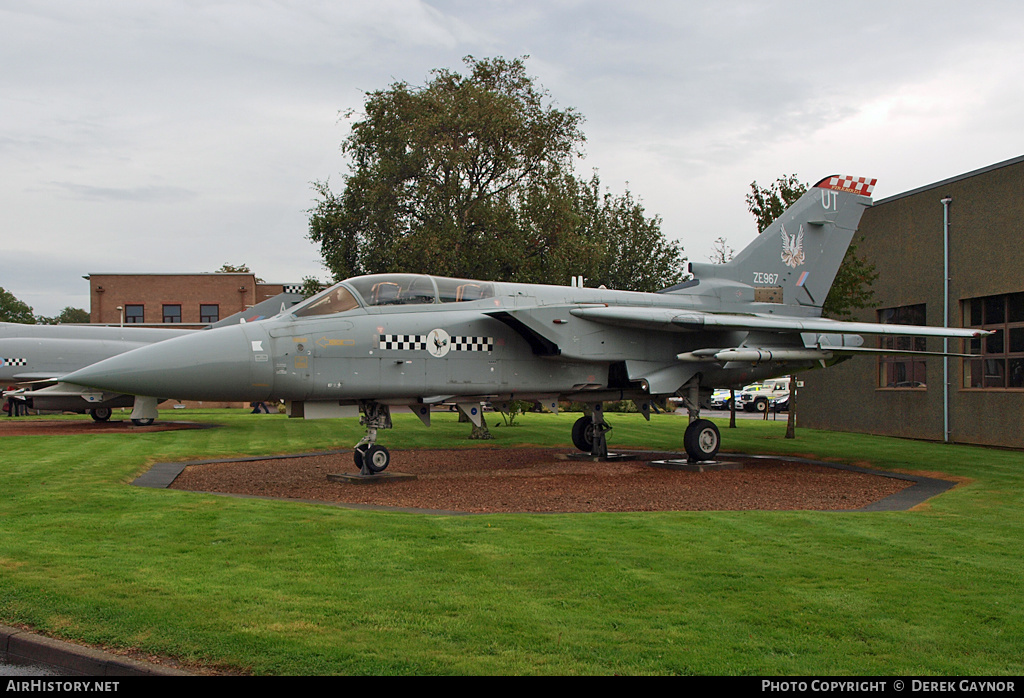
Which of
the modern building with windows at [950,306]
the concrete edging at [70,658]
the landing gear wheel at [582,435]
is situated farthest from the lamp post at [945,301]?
the concrete edging at [70,658]

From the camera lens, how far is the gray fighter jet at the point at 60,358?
2527cm

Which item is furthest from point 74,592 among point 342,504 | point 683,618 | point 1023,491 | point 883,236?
point 883,236

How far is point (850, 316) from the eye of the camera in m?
22.8

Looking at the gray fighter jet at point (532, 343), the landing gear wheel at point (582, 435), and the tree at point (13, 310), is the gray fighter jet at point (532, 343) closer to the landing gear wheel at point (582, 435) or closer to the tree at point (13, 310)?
the landing gear wheel at point (582, 435)

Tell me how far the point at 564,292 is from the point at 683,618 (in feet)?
32.1

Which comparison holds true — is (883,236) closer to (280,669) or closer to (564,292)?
(564,292)

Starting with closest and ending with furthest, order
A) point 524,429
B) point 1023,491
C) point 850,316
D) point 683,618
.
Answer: point 683,618 < point 1023,491 < point 850,316 < point 524,429

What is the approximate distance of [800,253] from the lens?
670 inches

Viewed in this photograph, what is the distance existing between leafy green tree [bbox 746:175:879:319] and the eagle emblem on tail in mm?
4050

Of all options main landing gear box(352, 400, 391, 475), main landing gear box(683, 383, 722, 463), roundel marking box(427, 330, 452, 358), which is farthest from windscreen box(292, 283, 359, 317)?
main landing gear box(683, 383, 722, 463)

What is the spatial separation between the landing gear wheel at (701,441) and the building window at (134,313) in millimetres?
48807

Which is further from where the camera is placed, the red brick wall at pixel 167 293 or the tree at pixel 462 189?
the red brick wall at pixel 167 293

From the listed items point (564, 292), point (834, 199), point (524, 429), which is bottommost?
point (524, 429)

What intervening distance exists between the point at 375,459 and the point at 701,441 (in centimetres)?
618
